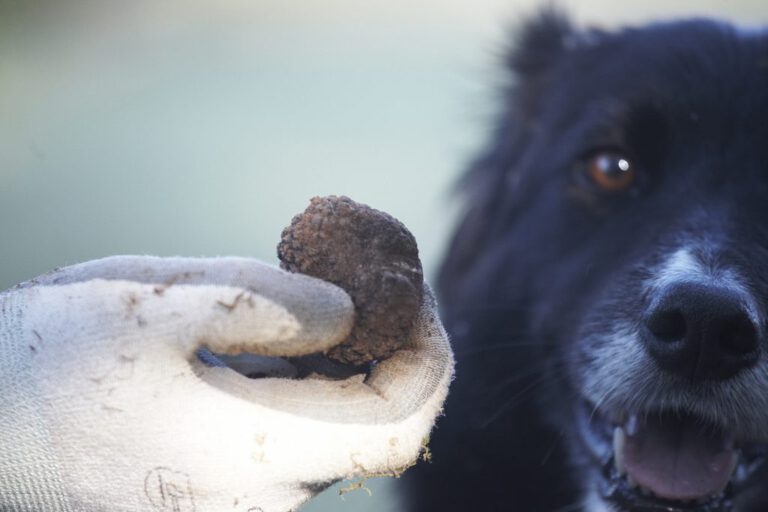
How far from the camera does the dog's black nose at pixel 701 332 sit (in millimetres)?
1324

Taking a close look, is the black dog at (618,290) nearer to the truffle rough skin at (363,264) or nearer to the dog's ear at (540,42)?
the dog's ear at (540,42)

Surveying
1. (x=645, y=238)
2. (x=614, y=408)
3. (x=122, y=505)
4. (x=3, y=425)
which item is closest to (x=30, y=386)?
(x=3, y=425)

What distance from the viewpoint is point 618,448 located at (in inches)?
64.9

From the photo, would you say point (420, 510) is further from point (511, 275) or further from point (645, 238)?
point (645, 238)

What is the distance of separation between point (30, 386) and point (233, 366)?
10.6 inches

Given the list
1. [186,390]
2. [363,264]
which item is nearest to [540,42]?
[363,264]

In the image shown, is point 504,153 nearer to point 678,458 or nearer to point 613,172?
point 613,172

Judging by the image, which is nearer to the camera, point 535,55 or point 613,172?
point 613,172

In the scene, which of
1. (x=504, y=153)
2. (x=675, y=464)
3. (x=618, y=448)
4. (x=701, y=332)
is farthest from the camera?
(x=504, y=153)

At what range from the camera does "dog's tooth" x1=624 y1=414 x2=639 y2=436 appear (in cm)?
162

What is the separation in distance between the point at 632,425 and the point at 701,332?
372 millimetres

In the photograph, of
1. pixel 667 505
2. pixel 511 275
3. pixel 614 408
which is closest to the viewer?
pixel 667 505

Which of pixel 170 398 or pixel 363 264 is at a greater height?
pixel 363 264

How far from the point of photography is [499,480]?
2.08 metres
